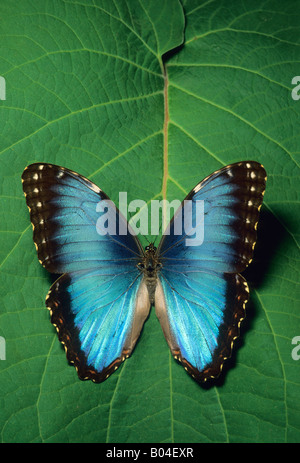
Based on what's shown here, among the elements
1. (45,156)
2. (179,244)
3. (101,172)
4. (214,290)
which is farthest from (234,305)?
(45,156)

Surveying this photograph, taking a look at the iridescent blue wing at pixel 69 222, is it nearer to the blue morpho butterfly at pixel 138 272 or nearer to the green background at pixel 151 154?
the blue morpho butterfly at pixel 138 272

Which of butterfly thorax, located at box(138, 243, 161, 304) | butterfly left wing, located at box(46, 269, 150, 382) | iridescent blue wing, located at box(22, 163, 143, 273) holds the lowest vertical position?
butterfly left wing, located at box(46, 269, 150, 382)

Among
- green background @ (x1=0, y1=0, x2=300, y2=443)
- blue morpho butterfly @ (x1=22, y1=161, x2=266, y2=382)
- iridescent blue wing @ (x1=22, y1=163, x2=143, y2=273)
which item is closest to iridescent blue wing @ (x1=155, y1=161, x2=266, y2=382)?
blue morpho butterfly @ (x1=22, y1=161, x2=266, y2=382)

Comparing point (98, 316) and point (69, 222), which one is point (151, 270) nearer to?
point (98, 316)

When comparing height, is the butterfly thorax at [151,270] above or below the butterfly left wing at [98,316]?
above

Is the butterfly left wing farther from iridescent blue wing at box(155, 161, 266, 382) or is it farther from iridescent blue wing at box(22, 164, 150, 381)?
iridescent blue wing at box(155, 161, 266, 382)

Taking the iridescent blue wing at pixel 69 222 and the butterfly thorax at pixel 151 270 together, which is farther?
the butterfly thorax at pixel 151 270

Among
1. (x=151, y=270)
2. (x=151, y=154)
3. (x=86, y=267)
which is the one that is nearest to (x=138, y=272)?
(x=151, y=270)

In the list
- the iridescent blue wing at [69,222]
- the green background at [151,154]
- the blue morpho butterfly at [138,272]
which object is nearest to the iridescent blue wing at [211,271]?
the blue morpho butterfly at [138,272]
